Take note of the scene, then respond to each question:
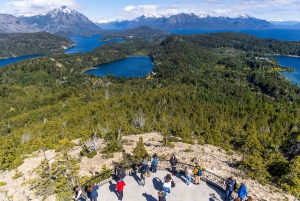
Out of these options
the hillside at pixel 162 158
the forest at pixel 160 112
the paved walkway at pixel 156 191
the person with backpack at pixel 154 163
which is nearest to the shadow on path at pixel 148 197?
the paved walkway at pixel 156 191

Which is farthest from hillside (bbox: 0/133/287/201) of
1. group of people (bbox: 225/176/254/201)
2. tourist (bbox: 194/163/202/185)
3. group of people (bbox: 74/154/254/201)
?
tourist (bbox: 194/163/202/185)

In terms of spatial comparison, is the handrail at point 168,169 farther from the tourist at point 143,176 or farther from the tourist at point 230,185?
the tourist at point 143,176

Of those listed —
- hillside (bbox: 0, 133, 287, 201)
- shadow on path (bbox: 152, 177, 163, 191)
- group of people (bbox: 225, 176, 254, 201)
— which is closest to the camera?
group of people (bbox: 225, 176, 254, 201)

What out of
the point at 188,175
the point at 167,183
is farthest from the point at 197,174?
the point at 167,183

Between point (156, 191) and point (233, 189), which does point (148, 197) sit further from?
point (233, 189)

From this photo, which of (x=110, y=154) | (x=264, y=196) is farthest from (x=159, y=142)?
(x=264, y=196)

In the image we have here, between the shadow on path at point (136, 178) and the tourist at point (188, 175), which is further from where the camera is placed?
the shadow on path at point (136, 178)

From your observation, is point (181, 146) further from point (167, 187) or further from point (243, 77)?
point (243, 77)

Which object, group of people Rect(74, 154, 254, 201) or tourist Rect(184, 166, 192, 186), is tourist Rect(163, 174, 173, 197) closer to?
group of people Rect(74, 154, 254, 201)
